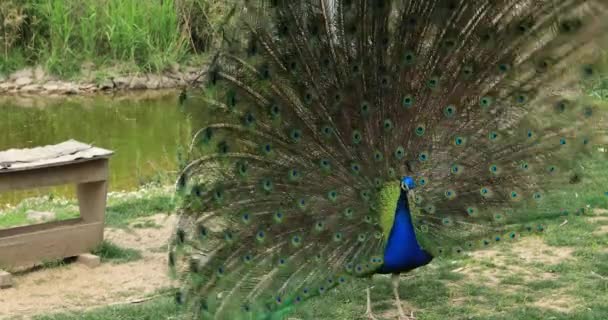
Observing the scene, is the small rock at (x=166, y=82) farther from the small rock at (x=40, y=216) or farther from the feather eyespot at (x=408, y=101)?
the feather eyespot at (x=408, y=101)

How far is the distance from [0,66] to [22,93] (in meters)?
0.79

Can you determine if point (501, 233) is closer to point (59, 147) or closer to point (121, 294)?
point (121, 294)

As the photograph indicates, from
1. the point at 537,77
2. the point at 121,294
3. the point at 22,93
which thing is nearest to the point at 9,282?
the point at 121,294

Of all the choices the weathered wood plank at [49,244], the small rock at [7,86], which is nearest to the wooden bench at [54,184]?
the weathered wood plank at [49,244]

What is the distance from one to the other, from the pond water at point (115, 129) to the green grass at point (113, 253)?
10.7 ft

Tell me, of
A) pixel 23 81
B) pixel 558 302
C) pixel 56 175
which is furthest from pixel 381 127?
pixel 23 81

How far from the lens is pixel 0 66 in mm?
17125

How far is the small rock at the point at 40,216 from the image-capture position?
25.3 feet

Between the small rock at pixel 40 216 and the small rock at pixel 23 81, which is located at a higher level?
the small rock at pixel 23 81

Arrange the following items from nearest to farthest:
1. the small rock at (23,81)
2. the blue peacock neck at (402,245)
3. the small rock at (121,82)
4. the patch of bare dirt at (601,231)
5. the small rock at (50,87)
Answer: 1. the blue peacock neck at (402,245)
2. the patch of bare dirt at (601,231)
3. the small rock at (50,87)
4. the small rock at (23,81)
5. the small rock at (121,82)

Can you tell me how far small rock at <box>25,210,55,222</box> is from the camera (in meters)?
7.70

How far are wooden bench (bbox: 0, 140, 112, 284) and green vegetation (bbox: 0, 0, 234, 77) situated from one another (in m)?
10.8

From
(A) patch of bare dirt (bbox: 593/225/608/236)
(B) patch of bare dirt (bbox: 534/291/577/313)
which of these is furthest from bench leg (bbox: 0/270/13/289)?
(A) patch of bare dirt (bbox: 593/225/608/236)

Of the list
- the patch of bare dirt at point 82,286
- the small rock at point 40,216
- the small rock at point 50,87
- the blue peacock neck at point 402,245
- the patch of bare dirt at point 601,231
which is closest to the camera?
the blue peacock neck at point 402,245
